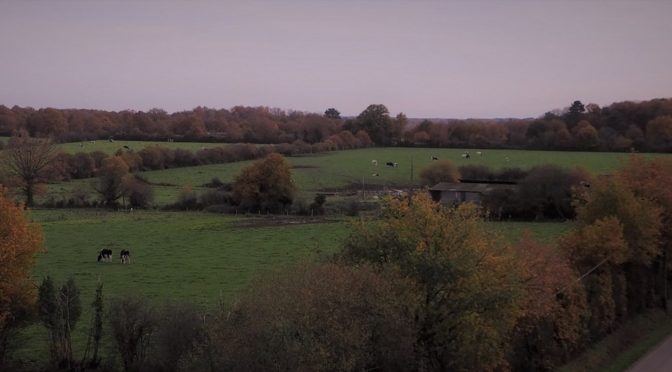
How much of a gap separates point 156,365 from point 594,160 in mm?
94186

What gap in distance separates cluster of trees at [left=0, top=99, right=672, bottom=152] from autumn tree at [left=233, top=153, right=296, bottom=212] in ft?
219

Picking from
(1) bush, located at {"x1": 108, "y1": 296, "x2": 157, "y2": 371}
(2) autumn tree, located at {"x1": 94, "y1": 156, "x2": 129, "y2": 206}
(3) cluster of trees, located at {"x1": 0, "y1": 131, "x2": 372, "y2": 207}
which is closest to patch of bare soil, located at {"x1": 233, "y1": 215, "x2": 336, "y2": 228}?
(3) cluster of trees, located at {"x1": 0, "y1": 131, "x2": 372, "y2": 207}

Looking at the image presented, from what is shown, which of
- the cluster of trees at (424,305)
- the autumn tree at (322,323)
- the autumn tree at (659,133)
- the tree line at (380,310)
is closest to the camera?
the autumn tree at (322,323)

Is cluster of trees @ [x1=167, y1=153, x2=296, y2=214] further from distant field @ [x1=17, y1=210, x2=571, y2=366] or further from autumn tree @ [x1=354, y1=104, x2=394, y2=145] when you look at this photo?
autumn tree @ [x1=354, y1=104, x2=394, y2=145]

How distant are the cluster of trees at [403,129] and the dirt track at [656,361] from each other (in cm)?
9216

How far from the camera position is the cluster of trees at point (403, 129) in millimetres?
123481

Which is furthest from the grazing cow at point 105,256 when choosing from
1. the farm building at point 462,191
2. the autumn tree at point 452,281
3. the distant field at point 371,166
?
the distant field at point 371,166

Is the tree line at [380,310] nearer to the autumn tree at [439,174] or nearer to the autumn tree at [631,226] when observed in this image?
the autumn tree at [631,226]

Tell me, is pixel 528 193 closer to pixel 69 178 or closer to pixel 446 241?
pixel 446 241

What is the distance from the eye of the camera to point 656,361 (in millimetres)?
26562

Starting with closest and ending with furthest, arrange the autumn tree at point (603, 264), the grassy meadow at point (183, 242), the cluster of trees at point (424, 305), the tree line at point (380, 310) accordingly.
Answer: the cluster of trees at point (424, 305)
the tree line at point (380, 310)
the autumn tree at point (603, 264)
the grassy meadow at point (183, 242)

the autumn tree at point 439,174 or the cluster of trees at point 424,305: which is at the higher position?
the cluster of trees at point 424,305

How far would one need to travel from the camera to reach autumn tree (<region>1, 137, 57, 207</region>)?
2992 inches

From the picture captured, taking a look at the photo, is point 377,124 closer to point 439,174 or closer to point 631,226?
point 439,174
